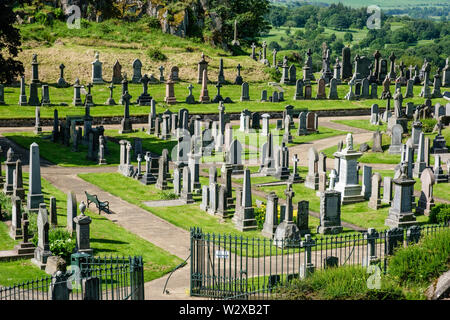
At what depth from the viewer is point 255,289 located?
67.1 ft

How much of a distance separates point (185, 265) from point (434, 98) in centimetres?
4359

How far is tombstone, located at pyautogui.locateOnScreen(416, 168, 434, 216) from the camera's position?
29047 mm

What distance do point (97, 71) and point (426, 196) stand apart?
33796mm

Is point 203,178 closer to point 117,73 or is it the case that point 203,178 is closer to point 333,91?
point 117,73

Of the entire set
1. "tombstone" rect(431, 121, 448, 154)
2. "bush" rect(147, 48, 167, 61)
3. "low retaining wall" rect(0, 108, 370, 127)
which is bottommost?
"tombstone" rect(431, 121, 448, 154)

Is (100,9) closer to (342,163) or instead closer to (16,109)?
(16,109)

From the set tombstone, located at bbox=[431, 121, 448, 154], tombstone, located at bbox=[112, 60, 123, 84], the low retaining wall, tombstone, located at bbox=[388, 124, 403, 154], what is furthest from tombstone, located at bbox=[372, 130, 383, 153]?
tombstone, located at bbox=[112, 60, 123, 84]

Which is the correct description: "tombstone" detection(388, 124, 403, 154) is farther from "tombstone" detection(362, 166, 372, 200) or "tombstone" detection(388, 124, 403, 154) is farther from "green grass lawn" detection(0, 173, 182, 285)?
"green grass lawn" detection(0, 173, 182, 285)

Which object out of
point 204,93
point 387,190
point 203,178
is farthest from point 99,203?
point 204,93

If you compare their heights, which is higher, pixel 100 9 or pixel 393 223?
pixel 100 9

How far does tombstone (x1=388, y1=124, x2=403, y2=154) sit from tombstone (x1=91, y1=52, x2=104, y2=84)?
24871mm

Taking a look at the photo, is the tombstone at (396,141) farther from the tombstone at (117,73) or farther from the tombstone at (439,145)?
the tombstone at (117,73)

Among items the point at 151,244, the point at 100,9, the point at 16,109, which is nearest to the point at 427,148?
the point at 151,244

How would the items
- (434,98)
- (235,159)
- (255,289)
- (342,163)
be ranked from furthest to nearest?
(434,98) < (235,159) < (342,163) < (255,289)
